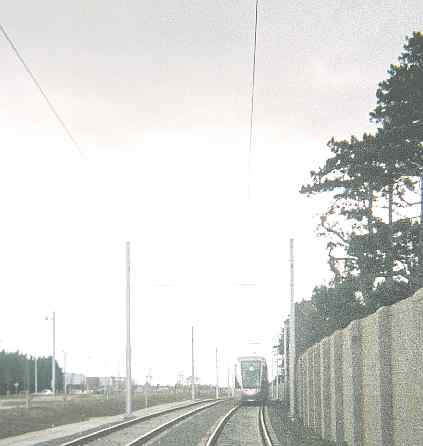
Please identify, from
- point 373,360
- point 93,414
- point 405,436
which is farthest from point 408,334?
point 93,414

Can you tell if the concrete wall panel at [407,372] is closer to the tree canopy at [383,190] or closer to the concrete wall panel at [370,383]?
the concrete wall panel at [370,383]

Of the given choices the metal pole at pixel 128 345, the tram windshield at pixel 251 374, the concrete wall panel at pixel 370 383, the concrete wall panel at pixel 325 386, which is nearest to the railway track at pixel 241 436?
the concrete wall panel at pixel 325 386

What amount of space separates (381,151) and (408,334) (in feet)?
61.2

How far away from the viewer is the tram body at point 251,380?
199ft

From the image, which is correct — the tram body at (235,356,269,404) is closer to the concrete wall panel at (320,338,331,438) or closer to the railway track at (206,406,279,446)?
the railway track at (206,406,279,446)

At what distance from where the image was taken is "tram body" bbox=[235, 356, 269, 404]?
6059cm

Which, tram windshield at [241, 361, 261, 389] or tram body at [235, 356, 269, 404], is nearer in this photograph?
tram body at [235, 356, 269, 404]

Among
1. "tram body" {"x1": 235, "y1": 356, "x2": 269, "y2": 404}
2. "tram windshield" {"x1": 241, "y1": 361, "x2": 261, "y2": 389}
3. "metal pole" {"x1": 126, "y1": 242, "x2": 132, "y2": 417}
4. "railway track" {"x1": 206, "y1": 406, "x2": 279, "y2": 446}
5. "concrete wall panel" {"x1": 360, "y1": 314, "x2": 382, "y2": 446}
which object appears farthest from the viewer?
"tram windshield" {"x1": 241, "y1": 361, "x2": 261, "y2": 389}

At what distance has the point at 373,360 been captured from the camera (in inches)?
600

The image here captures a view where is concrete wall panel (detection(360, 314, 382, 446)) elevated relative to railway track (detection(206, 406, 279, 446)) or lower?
elevated

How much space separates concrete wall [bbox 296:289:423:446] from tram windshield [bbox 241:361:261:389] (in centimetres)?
3624

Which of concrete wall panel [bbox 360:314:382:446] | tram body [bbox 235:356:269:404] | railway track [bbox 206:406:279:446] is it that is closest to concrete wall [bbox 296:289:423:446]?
concrete wall panel [bbox 360:314:382:446]

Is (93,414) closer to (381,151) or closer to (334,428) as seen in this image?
(381,151)

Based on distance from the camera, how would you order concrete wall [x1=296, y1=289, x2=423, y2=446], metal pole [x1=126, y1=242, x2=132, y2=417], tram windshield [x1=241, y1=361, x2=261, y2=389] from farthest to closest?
tram windshield [x1=241, y1=361, x2=261, y2=389]
metal pole [x1=126, y1=242, x2=132, y2=417]
concrete wall [x1=296, y1=289, x2=423, y2=446]
